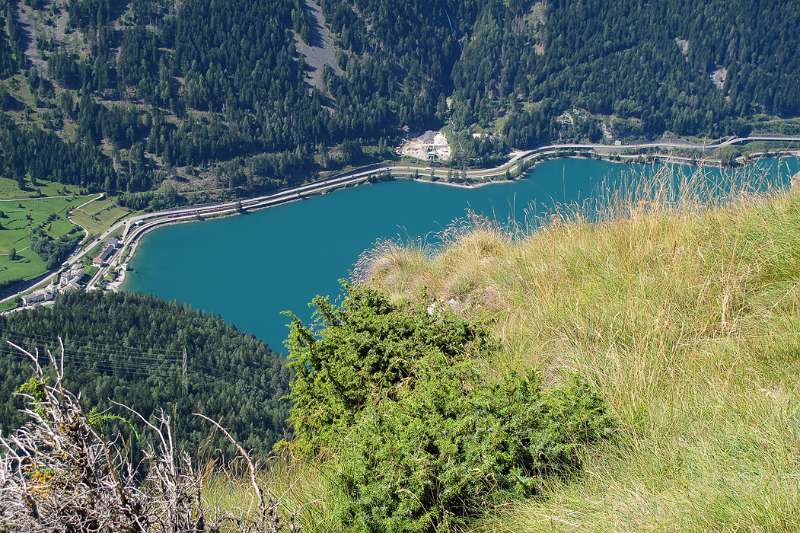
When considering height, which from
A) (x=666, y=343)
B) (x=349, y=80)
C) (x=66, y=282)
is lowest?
(x=66, y=282)

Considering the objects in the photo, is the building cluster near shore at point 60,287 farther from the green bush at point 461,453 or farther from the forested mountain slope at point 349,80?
the green bush at point 461,453

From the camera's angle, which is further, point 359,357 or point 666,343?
point 359,357

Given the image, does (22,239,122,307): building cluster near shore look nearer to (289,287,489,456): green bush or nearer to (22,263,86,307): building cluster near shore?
(22,263,86,307): building cluster near shore

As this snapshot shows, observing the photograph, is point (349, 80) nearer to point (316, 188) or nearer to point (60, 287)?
point (316, 188)

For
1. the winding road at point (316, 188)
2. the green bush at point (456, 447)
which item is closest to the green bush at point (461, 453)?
the green bush at point (456, 447)

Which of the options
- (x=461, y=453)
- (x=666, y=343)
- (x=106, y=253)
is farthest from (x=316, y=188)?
(x=461, y=453)

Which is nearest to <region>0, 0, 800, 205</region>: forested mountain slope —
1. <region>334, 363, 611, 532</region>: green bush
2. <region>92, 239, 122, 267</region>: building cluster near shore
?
<region>92, 239, 122, 267</region>: building cluster near shore

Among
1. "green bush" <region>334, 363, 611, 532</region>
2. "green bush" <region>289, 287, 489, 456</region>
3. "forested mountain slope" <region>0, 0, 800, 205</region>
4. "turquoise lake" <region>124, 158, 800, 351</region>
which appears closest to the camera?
"green bush" <region>334, 363, 611, 532</region>
